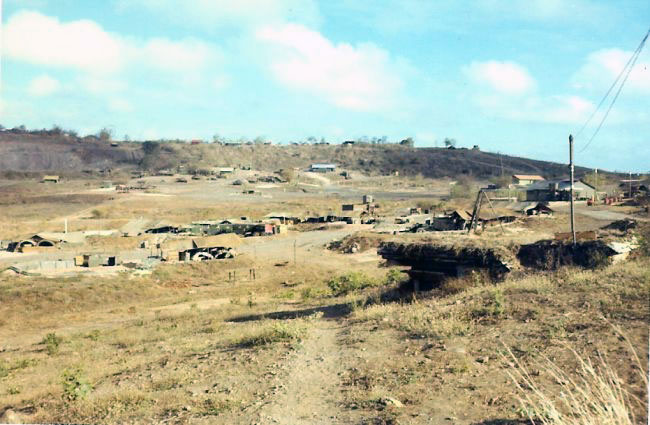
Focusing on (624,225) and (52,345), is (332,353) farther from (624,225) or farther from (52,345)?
(624,225)

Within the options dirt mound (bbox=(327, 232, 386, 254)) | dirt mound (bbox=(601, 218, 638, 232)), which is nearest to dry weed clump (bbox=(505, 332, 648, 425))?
dirt mound (bbox=(601, 218, 638, 232))

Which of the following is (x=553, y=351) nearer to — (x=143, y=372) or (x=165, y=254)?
(x=143, y=372)

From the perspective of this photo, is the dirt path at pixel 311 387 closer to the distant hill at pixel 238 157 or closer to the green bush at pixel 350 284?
the green bush at pixel 350 284

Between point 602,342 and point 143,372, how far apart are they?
7.95m

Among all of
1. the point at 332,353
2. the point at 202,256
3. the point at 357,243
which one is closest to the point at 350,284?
the point at 332,353

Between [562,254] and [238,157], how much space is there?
431 ft

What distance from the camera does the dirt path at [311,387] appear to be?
7.03 metres

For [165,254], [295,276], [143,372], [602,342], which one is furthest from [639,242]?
[165,254]

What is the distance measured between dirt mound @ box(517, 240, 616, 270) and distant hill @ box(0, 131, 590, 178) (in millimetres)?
77337

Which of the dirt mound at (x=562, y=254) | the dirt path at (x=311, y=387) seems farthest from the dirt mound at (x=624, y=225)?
the dirt path at (x=311, y=387)

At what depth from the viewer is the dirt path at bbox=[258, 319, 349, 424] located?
7.03 metres

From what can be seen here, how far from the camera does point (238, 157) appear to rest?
142500 mm

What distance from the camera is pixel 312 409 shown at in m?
7.29

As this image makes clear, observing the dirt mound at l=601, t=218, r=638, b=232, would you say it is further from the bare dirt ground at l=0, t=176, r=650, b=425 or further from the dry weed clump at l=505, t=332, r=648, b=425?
the dry weed clump at l=505, t=332, r=648, b=425
